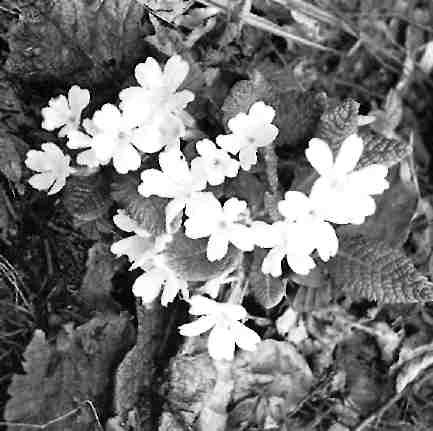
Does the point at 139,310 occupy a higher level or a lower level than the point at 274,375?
higher

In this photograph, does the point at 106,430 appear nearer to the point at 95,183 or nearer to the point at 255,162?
the point at 95,183

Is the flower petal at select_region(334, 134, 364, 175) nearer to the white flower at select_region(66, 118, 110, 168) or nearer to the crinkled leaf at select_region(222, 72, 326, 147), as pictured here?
the crinkled leaf at select_region(222, 72, 326, 147)

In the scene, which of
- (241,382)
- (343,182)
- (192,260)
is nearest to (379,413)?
(241,382)

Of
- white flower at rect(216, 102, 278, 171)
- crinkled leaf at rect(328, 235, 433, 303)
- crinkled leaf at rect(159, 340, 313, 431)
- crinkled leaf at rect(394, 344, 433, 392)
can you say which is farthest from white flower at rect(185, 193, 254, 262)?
crinkled leaf at rect(394, 344, 433, 392)

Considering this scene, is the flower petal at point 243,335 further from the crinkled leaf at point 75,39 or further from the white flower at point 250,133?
the crinkled leaf at point 75,39

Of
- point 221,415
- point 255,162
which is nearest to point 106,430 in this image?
point 221,415

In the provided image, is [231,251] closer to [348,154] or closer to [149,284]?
[149,284]

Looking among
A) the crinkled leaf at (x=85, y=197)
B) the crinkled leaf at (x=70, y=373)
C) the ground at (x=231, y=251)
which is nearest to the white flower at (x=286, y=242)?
the ground at (x=231, y=251)
